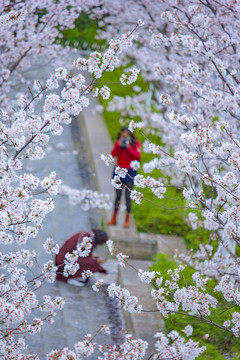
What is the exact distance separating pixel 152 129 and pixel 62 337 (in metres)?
6.15

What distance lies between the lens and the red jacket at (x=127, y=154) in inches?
303

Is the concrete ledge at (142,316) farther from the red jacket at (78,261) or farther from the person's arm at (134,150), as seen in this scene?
the person's arm at (134,150)

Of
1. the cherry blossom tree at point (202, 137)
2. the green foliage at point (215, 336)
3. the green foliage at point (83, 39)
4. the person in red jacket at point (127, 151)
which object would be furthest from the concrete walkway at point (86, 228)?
the green foliage at point (83, 39)

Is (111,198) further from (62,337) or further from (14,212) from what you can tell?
(14,212)

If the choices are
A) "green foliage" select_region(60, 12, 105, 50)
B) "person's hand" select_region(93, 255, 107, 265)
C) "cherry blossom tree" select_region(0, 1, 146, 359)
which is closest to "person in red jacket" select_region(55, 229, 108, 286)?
"person's hand" select_region(93, 255, 107, 265)

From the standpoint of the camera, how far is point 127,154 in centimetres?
776

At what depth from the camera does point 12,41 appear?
711 cm

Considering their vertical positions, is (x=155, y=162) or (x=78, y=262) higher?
(x=155, y=162)

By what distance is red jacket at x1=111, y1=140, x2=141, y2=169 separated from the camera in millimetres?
7688

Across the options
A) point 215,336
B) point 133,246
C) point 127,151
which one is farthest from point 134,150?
point 215,336

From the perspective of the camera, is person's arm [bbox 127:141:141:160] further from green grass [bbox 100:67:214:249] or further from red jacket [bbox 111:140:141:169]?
green grass [bbox 100:67:214:249]

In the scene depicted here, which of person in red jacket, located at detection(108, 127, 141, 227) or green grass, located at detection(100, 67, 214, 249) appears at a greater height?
person in red jacket, located at detection(108, 127, 141, 227)

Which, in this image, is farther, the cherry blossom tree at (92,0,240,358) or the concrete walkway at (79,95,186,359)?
the concrete walkway at (79,95,186,359)

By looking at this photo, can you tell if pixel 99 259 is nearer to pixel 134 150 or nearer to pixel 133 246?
pixel 133 246
